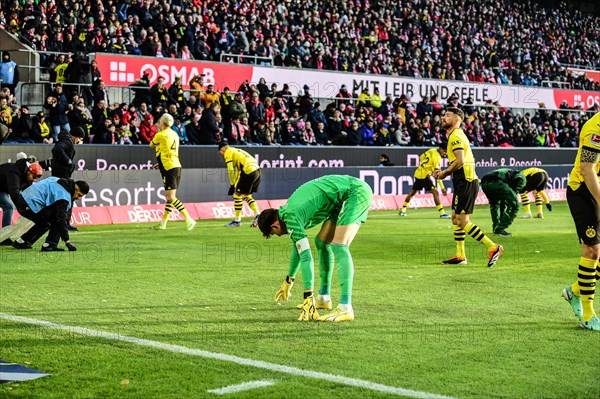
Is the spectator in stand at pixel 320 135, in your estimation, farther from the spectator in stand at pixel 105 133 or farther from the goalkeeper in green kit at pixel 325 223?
the goalkeeper in green kit at pixel 325 223

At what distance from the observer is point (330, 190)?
872 centimetres

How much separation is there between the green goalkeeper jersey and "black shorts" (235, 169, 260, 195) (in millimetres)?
11791

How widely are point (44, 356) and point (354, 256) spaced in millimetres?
8456

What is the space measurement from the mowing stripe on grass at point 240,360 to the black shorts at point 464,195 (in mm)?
7535

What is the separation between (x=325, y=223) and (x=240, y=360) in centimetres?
246

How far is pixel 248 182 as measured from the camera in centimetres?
2081

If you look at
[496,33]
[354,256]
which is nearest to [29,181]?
[354,256]

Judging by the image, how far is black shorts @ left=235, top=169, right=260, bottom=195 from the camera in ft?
68.1

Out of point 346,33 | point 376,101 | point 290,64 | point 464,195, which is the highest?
point 346,33

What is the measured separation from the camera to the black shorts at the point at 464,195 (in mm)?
14133

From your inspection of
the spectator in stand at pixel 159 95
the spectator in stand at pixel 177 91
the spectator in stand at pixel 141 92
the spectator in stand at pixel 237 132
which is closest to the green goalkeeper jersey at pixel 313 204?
the spectator in stand at pixel 159 95

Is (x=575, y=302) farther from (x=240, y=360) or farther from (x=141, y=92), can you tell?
(x=141, y=92)

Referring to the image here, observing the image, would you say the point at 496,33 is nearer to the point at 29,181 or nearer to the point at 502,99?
the point at 502,99

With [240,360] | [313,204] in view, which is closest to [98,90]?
[313,204]
